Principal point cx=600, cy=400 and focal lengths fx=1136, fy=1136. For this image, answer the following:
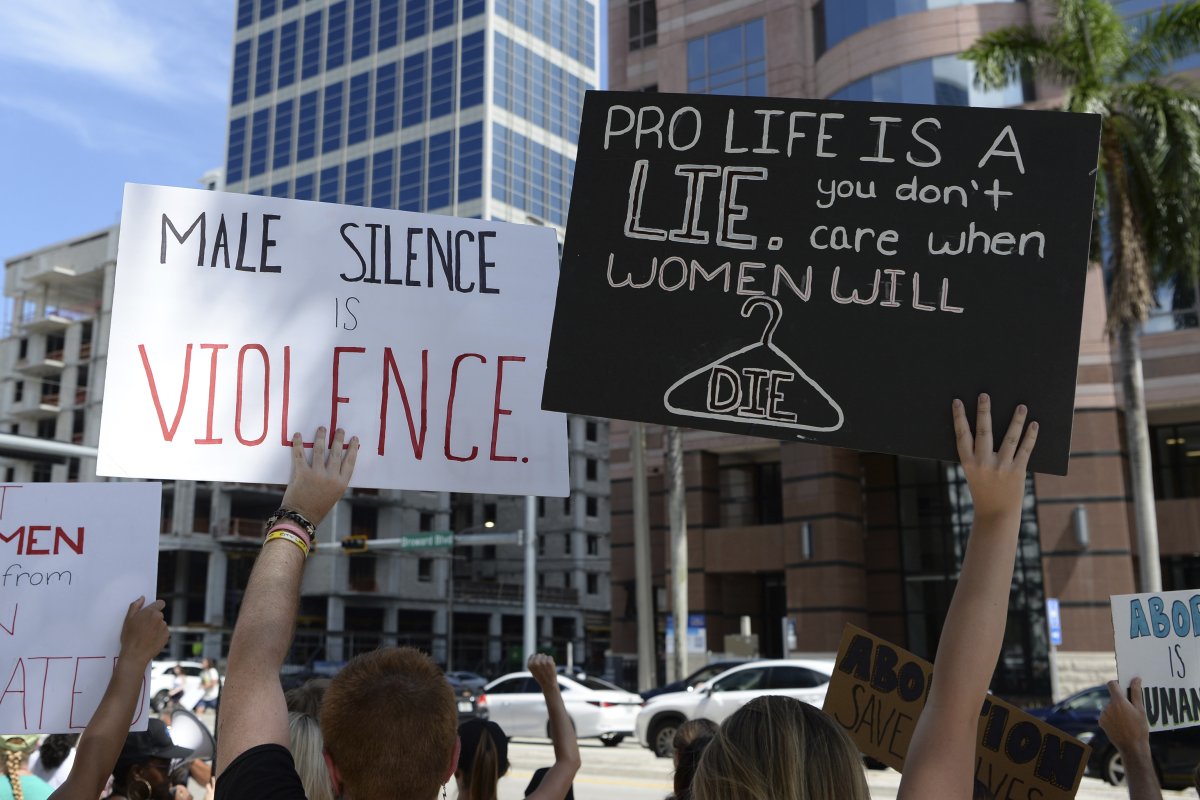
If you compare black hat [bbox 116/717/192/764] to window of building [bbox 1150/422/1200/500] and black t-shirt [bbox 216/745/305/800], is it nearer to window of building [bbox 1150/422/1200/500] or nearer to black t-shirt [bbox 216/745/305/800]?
black t-shirt [bbox 216/745/305/800]

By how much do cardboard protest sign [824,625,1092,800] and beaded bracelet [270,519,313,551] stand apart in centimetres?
200

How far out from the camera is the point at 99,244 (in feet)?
241

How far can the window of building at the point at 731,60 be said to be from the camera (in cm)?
3744

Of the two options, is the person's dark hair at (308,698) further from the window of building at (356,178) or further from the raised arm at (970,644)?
the window of building at (356,178)

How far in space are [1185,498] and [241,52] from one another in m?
81.6

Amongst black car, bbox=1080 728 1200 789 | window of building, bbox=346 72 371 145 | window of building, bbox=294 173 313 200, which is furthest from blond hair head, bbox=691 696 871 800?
window of building, bbox=294 173 313 200

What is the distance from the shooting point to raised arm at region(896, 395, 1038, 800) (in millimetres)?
2055

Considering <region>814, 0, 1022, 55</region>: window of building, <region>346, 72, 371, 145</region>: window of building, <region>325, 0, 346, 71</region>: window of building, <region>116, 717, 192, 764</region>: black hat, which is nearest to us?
<region>116, 717, 192, 764</region>: black hat

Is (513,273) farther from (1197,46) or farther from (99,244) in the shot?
(99,244)

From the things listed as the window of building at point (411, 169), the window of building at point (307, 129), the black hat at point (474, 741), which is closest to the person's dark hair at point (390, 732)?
the black hat at point (474, 741)

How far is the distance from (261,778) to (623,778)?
16318mm

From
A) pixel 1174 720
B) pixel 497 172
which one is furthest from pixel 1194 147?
pixel 497 172

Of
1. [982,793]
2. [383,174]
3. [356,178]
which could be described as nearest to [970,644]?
[982,793]

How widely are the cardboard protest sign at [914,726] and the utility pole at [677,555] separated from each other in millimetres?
25686
